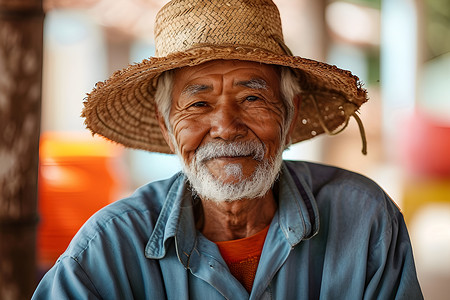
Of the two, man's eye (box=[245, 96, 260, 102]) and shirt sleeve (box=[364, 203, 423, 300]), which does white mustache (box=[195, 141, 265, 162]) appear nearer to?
man's eye (box=[245, 96, 260, 102])

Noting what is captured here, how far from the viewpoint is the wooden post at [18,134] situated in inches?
81.2

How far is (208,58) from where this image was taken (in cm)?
188

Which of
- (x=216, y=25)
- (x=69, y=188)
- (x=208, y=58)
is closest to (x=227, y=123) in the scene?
(x=208, y=58)

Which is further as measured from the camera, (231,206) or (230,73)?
(231,206)

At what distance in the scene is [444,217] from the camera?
604cm

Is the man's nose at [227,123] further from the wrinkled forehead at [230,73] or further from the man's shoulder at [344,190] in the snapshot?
the man's shoulder at [344,190]

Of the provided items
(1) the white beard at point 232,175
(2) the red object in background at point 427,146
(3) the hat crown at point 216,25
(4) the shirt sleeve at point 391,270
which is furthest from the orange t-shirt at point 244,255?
(2) the red object in background at point 427,146

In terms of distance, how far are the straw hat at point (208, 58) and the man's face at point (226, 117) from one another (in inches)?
4.7

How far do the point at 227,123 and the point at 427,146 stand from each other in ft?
17.5

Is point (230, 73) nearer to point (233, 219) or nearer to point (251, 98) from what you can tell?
point (251, 98)

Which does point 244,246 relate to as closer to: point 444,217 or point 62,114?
point 444,217

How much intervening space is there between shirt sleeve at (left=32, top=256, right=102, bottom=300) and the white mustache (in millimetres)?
607

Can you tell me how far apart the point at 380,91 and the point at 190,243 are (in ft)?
22.8

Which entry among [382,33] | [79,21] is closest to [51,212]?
[79,21]
